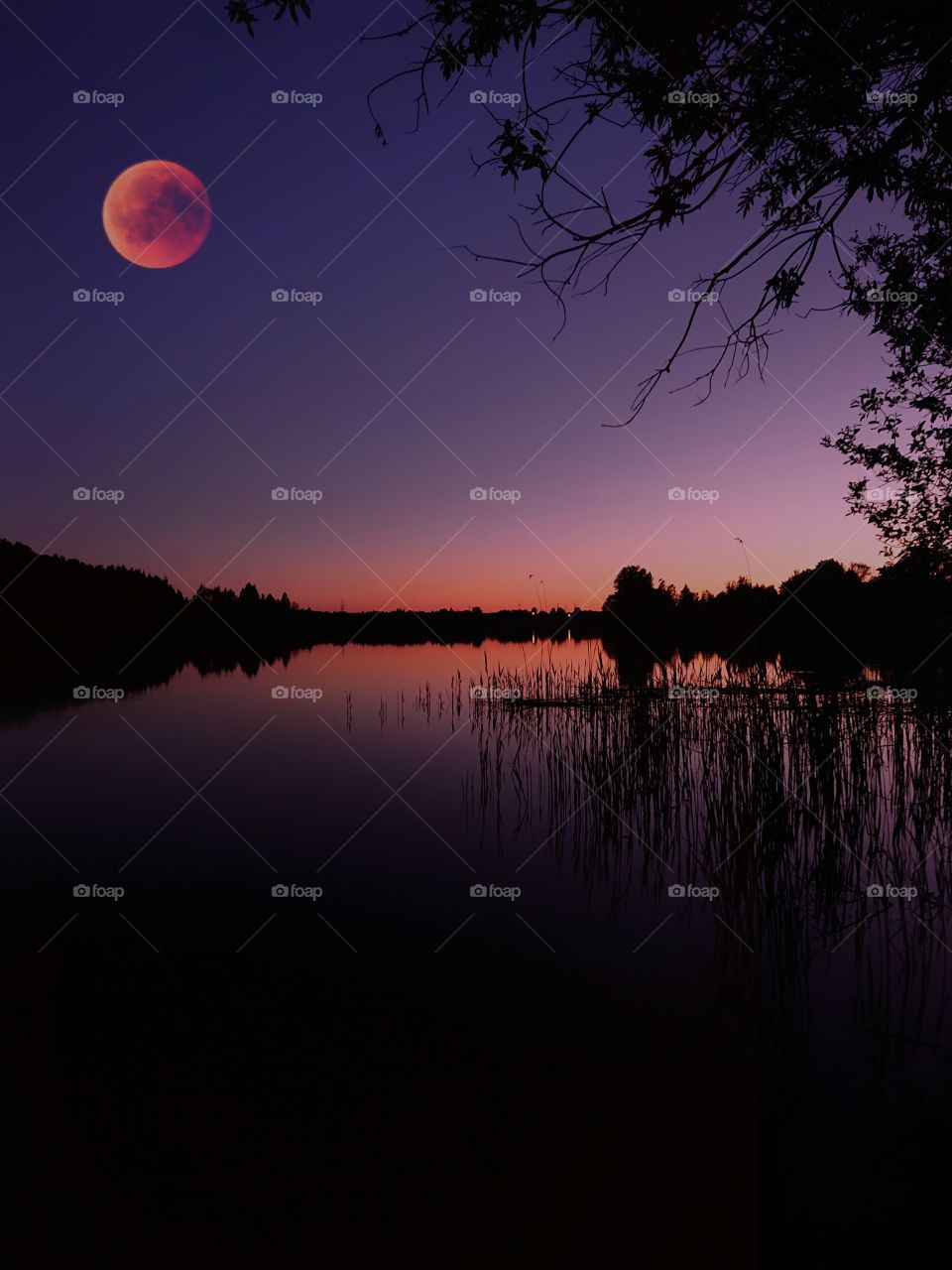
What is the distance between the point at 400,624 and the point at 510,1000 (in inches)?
2475

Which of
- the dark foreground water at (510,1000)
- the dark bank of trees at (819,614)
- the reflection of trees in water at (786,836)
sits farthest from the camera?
the dark bank of trees at (819,614)

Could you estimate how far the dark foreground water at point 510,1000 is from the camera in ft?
10.1

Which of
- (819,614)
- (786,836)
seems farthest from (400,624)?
(786,836)

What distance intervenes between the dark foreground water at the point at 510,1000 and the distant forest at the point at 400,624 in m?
1.53

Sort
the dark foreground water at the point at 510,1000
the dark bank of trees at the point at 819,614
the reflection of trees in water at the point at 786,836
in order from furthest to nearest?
the dark bank of trees at the point at 819,614, the reflection of trees in water at the point at 786,836, the dark foreground water at the point at 510,1000

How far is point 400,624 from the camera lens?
67312 millimetres

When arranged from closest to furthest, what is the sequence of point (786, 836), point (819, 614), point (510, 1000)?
point (510, 1000) → point (786, 836) → point (819, 614)

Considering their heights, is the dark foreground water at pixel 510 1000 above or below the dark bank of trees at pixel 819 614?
below

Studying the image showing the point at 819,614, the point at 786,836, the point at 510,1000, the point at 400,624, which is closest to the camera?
the point at 510,1000

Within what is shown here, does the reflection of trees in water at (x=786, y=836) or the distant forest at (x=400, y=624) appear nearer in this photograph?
the reflection of trees in water at (x=786, y=836)

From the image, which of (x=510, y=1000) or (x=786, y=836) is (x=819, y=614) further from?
(x=510, y=1000)

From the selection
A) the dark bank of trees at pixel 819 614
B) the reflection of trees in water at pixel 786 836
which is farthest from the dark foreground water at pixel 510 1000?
the dark bank of trees at pixel 819 614

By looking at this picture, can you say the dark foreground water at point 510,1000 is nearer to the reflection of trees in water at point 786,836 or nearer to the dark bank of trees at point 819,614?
the reflection of trees in water at point 786,836

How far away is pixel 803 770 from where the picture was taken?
7785mm
